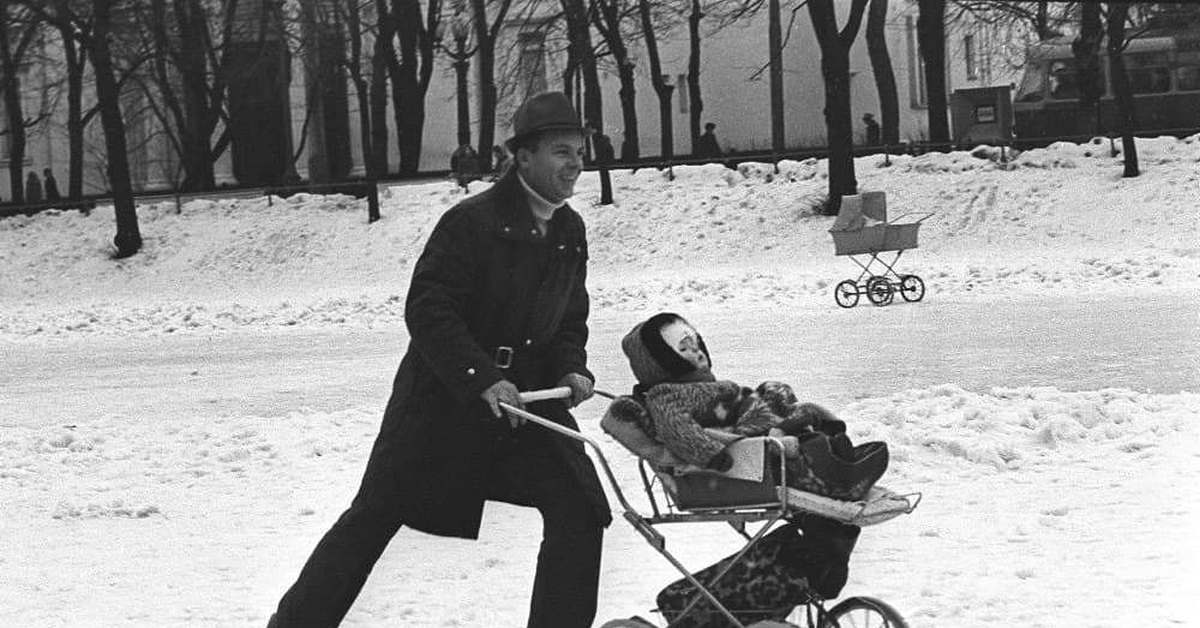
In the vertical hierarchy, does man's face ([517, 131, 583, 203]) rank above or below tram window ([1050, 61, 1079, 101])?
below

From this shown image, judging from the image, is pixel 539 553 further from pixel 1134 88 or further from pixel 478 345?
pixel 1134 88

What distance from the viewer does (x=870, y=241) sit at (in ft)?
80.2

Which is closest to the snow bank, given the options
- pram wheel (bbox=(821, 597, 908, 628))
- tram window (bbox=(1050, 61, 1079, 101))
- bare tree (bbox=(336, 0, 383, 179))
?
bare tree (bbox=(336, 0, 383, 179))

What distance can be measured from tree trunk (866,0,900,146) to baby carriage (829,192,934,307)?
50.0 ft

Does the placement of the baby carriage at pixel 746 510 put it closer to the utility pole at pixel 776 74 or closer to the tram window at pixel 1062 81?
the utility pole at pixel 776 74

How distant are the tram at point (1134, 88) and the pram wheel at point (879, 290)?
17300 mm

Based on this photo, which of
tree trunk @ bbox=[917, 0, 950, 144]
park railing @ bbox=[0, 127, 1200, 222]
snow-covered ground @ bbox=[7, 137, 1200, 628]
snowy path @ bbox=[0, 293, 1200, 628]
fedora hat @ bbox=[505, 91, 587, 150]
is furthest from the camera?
tree trunk @ bbox=[917, 0, 950, 144]

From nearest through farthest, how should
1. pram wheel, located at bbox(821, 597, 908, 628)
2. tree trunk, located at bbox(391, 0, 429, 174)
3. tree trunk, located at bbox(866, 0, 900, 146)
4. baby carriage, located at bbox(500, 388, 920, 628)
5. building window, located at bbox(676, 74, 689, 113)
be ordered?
baby carriage, located at bbox(500, 388, 920, 628) → pram wheel, located at bbox(821, 597, 908, 628) → tree trunk, located at bbox(866, 0, 900, 146) → tree trunk, located at bbox(391, 0, 429, 174) → building window, located at bbox(676, 74, 689, 113)

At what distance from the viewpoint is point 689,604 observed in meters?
5.36

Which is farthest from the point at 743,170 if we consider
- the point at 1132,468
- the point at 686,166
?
the point at 1132,468

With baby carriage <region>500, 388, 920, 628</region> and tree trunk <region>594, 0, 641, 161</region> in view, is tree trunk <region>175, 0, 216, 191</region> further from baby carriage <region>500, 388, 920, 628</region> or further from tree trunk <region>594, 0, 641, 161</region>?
baby carriage <region>500, 388, 920, 628</region>

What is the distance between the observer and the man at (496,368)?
17.9ft

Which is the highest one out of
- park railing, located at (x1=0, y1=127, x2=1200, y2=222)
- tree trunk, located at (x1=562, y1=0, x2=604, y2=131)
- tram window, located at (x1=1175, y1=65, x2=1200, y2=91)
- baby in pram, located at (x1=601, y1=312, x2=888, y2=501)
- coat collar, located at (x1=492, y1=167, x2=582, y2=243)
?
tree trunk, located at (x1=562, y1=0, x2=604, y2=131)

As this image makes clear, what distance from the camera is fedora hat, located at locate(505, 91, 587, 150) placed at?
17.8 ft
